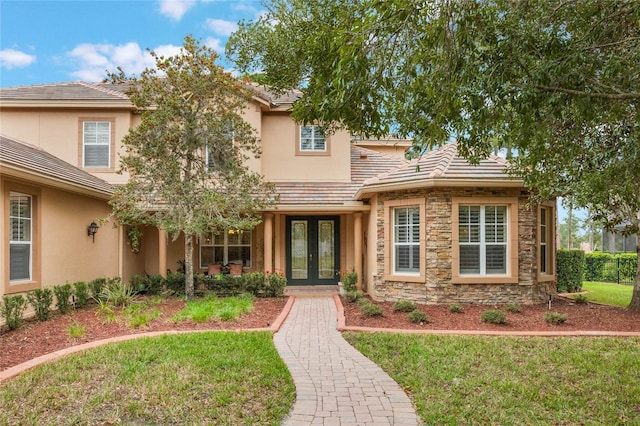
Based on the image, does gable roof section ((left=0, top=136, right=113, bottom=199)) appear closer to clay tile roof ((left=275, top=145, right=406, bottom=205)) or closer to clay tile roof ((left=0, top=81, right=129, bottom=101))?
clay tile roof ((left=0, top=81, right=129, bottom=101))

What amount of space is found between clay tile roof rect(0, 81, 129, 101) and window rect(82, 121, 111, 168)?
2.88 feet

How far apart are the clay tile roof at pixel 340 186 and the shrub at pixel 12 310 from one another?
6.98 meters

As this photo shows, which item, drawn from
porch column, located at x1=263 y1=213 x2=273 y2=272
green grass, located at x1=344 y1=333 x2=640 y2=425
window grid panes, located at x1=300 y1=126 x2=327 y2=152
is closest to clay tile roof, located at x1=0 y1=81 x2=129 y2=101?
window grid panes, located at x1=300 y1=126 x2=327 y2=152

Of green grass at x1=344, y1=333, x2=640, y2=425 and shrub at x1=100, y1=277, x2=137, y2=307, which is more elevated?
shrub at x1=100, y1=277, x2=137, y2=307

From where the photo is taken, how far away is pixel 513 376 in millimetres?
5363

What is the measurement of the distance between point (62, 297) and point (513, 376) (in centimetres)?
928

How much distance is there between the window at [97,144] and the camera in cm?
1332

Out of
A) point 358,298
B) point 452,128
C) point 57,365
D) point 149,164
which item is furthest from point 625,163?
point 149,164

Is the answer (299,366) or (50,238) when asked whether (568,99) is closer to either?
(299,366)

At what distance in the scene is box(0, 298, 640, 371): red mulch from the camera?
6.88m

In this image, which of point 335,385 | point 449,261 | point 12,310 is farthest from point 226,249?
point 335,385

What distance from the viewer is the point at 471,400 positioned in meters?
4.65

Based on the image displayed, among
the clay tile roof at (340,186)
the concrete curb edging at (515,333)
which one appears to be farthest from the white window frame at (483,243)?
the clay tile roof at (340,186)

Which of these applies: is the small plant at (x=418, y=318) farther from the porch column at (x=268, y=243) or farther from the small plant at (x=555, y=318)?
the porch column at (x=268, y=243)
